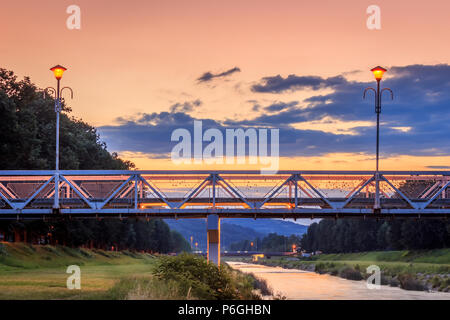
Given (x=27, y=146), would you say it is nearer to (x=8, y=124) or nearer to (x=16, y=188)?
(x=8, y=124)

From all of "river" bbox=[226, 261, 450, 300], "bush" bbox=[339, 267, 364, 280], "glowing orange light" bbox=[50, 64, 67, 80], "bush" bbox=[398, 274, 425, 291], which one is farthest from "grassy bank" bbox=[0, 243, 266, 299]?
"bush" bbox=[339, 267, 364, 280]

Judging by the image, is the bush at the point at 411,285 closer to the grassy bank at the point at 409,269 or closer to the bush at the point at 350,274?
Answer: the grassy bank at the point at 409,269

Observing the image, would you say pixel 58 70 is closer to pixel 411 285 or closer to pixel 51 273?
pixel 51 273

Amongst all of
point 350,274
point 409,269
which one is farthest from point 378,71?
point 350,274

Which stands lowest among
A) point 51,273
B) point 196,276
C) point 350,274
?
point 350,274

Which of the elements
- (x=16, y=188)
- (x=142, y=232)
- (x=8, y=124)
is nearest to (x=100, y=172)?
(x=16, y=188)

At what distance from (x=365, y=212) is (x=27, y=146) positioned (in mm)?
32187

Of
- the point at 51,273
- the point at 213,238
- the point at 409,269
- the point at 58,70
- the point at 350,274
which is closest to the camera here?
the point at 58,70

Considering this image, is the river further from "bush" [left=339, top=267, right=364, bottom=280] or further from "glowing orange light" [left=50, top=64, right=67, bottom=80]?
"glowing orange light" [left=50, top=64, right=67, bottom=80]

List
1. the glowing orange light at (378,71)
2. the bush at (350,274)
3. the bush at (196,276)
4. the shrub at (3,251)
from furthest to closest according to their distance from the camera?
the bush at (350,274)
the shrub at (3,251)
the glowing orange light at (378,71)
the bush at (196,276)

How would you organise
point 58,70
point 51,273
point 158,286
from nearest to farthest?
point 158,286 < point 58,70 < point 51,273

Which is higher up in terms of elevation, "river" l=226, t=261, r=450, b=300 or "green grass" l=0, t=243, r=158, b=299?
"green grass" l=0, t=243, r=158, b=299

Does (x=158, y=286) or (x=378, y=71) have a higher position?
(x=378, y=71)

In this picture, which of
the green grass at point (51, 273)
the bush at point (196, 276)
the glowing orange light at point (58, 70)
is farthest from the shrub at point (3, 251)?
the bush at point (196, 276)
